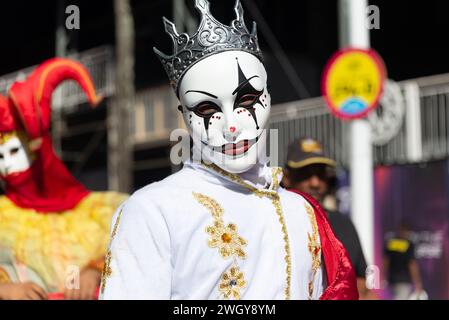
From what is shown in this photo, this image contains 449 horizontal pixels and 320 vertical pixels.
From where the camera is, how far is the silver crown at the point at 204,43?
9.05 feet

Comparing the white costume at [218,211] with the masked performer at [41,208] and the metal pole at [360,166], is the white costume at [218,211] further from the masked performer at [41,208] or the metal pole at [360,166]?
the metal pole at [360,166]

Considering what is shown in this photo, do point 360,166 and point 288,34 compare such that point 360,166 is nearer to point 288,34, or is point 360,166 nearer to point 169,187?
point 169,187

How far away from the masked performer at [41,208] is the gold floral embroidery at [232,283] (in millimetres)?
1915

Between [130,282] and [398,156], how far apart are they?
8.40 meters

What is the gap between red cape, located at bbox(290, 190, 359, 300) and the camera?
2783 millimetres

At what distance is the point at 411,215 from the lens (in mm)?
9039

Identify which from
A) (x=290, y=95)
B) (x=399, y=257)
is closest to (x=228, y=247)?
(x=399, y=257)

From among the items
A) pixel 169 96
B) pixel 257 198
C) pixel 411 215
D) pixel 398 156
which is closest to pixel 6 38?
pixel 169 96

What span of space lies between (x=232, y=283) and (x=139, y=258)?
0.92 feet

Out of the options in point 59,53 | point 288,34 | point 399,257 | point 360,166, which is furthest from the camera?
point 59,53

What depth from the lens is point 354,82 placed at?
7562 millimetres

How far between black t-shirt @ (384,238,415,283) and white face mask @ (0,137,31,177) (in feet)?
16.7

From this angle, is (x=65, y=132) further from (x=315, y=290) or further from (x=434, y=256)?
(x=315, y=290)

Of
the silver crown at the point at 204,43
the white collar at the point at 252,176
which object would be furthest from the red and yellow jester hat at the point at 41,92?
the white collar at the point at 252,176
